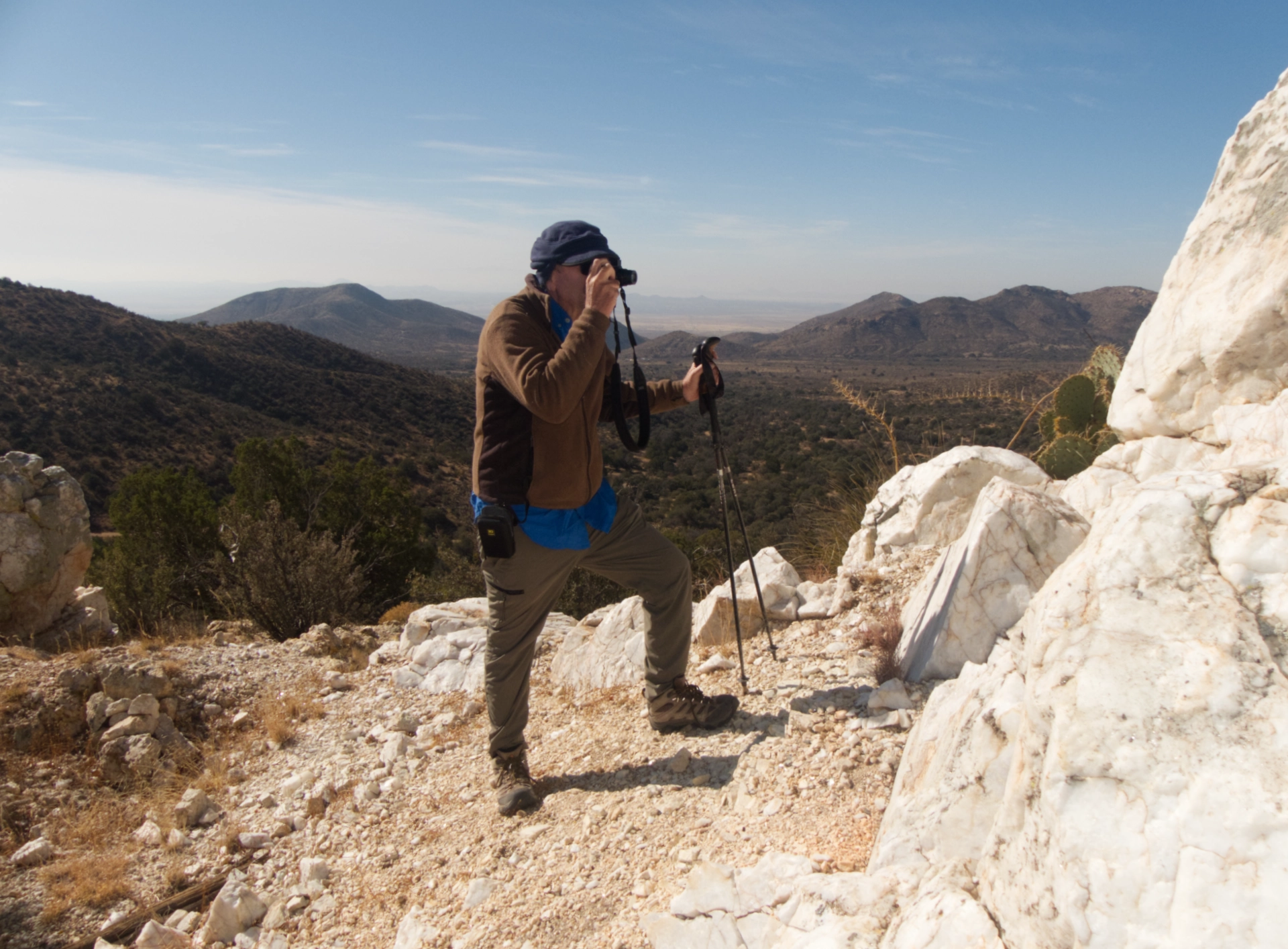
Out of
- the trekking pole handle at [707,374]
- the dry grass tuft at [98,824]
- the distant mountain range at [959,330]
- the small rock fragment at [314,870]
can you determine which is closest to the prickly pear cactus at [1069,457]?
the trekking pole handle at [707,374]

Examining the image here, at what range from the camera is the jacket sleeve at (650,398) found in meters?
3.12

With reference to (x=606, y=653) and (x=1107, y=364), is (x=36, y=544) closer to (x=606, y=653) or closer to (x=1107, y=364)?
(x=606, y=653)

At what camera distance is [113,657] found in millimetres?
4723

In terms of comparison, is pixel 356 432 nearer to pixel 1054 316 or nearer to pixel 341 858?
pixel 341 858

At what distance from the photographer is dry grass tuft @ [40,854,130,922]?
2.84 meters

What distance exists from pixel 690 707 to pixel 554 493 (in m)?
1.17

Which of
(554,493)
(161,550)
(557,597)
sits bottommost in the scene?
(161,550)

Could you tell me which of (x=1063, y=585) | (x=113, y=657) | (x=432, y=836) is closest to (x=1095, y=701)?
(x=1063, y=585)

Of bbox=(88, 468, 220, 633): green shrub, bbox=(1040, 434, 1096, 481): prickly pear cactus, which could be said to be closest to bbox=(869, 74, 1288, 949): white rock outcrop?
bbox=(1040, 434, 1096, 481): prickly pear cactus

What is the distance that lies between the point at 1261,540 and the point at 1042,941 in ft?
2.91

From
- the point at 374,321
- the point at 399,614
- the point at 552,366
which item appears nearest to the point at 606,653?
the point at 552,366

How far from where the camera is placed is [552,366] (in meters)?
2.41

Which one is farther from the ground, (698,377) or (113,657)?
(698,377)

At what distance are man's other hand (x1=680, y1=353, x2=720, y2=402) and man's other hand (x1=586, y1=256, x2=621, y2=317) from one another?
0.76 meters
